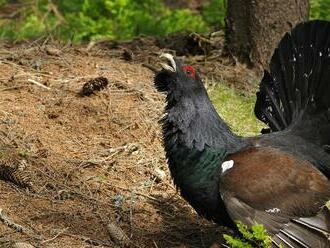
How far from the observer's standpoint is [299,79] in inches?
238

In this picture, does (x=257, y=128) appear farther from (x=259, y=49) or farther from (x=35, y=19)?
(x=35, y=19)

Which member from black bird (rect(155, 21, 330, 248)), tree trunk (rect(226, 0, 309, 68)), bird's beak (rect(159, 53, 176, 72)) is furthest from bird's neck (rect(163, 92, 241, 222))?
tree trunk (rect(226, 0, 309, 68))

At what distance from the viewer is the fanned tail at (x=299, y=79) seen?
5.91 meters

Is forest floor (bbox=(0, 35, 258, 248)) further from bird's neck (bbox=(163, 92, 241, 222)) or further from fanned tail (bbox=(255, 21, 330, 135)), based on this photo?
fanned tail (bbox=(255, 21, 330, 135))

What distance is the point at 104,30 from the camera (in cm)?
1031

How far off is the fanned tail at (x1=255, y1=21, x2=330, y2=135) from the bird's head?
1.01 metres

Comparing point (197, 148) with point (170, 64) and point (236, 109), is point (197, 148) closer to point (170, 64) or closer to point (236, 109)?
point (170, 64)

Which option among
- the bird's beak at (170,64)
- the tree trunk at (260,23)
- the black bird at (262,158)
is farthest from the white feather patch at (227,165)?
the tree trunk at (260,23)

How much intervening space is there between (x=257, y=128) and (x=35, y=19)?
5.48 m

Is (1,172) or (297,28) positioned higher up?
(297,28)

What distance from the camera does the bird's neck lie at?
5.22 m

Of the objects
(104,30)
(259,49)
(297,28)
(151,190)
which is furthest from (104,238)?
(104,30)

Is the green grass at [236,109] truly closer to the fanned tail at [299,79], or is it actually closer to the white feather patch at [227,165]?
the fanned tail at [299,79]

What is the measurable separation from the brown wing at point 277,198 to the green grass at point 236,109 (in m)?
2.00
